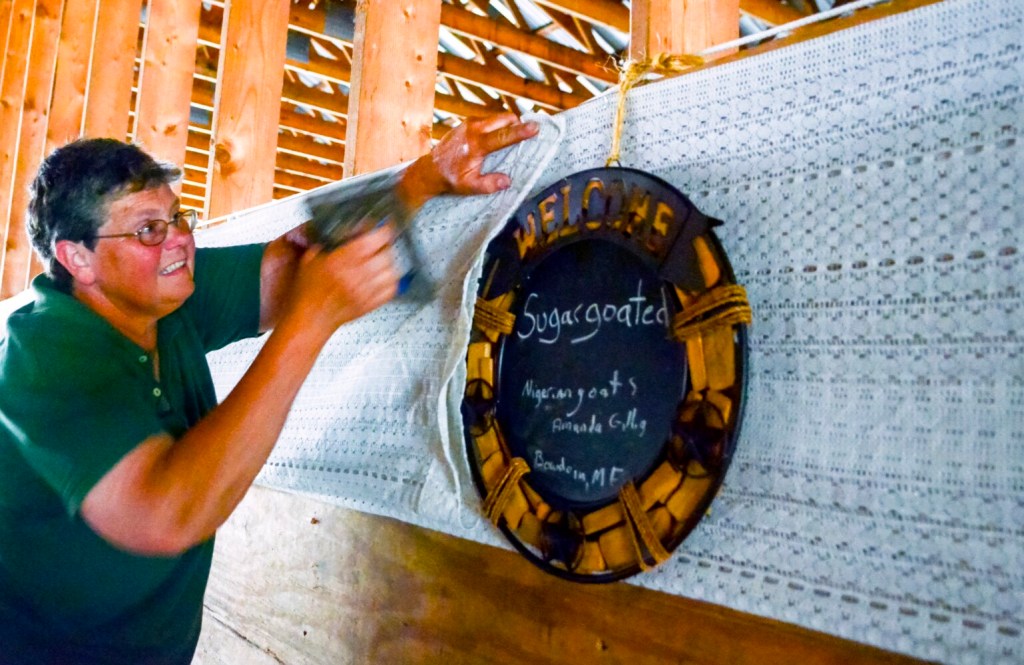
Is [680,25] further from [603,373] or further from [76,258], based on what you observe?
[76,258]

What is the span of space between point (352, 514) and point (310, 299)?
17.6 inches

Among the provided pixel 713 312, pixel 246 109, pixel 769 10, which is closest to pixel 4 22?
pixel 246 109

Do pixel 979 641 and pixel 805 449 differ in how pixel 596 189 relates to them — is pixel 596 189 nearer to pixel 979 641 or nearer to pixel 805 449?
pixel 805 449

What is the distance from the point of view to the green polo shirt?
2.47 feet

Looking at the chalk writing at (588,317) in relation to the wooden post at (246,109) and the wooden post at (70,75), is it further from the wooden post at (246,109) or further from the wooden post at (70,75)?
the wooden post at (70,75)

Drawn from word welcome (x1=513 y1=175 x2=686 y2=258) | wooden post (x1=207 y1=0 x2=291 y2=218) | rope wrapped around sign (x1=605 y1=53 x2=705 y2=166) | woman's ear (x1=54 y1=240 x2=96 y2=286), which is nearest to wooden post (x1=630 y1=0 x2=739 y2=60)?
rope wrapped around sign (x1=605 y1=53 x2=705 y2=166)

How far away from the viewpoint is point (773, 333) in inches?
24.6

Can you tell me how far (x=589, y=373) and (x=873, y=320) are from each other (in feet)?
0.86

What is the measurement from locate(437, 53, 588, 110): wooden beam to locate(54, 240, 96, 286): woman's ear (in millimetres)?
4764

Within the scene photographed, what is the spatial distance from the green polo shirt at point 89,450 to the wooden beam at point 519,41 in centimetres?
385

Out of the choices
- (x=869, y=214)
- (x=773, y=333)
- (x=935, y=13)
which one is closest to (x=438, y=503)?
(x=773, y=333)

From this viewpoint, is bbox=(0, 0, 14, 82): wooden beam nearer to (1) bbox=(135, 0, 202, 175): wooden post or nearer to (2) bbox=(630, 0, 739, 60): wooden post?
(1) bbox=(135, 0, 202, 175): wooden post

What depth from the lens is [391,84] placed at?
4.70 ft

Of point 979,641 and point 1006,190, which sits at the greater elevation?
point 1006,190
